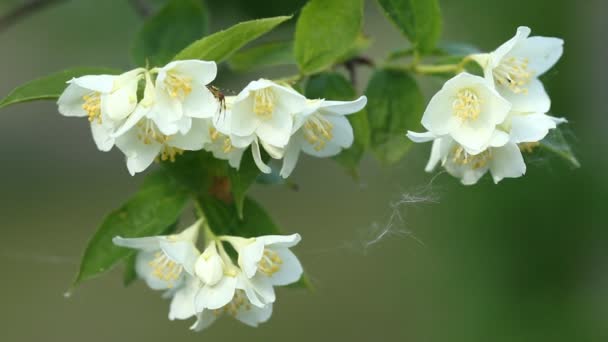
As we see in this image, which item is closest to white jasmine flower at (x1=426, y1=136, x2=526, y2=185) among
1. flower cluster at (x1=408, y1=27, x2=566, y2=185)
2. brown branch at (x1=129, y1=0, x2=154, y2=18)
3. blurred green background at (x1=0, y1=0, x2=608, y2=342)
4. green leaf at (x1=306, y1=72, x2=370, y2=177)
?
flower cluster at (x1=408, y1=27, x2=566, y2=185)

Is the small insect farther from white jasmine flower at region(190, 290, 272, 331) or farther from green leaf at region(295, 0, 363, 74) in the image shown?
white jasmine flower at region(190, 290, 272, 331)

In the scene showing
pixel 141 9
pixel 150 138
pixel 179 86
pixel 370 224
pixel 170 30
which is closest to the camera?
pixel 179 86

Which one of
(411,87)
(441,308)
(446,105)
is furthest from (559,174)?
(446,105)

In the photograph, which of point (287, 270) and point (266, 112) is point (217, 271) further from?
point (266, 112)

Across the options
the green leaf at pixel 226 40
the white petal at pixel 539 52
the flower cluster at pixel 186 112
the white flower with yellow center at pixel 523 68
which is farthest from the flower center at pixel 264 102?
the white petal at pixel 539 52

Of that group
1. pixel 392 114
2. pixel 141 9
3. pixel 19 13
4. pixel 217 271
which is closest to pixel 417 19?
pixel 392 114

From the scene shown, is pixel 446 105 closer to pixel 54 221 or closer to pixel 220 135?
pixel 220 135

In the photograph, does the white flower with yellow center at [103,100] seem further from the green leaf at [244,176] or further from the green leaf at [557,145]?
the green leaf at [557,145]
